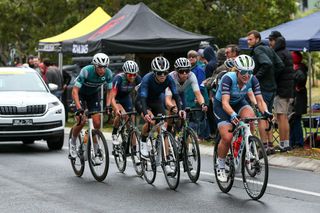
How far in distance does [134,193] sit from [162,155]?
2.45ft

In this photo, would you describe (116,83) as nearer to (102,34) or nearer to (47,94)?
(47,94)

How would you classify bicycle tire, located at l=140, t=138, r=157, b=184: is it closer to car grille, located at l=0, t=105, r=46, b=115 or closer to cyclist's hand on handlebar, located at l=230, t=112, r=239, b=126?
cyclist's hand on handlebar, located at l=230, t=112, r=239, b=126

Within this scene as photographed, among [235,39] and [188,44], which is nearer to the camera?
[188,44]

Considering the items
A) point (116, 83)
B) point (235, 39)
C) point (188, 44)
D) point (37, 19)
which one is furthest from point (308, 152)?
point (37, 19)

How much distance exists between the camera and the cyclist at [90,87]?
12211 millimetres

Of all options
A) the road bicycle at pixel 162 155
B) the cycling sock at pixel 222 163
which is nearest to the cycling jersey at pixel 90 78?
the road bicycle at pixel 162 155

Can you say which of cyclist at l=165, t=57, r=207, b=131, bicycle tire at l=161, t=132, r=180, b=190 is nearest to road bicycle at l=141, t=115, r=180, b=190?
bicycle tire at l=161, t=132, r=180, b=190

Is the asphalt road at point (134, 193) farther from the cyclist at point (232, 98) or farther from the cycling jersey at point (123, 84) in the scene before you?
the cycling jersey at point (123, 84)

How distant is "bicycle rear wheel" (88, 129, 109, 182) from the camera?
38.8ft

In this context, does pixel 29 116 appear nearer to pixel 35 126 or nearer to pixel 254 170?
pixel 35 126

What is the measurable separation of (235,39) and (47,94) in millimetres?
20269

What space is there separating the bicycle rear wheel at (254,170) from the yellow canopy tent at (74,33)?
14.9m

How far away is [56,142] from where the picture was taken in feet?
55.2

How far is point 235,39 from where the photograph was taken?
36312 mm
